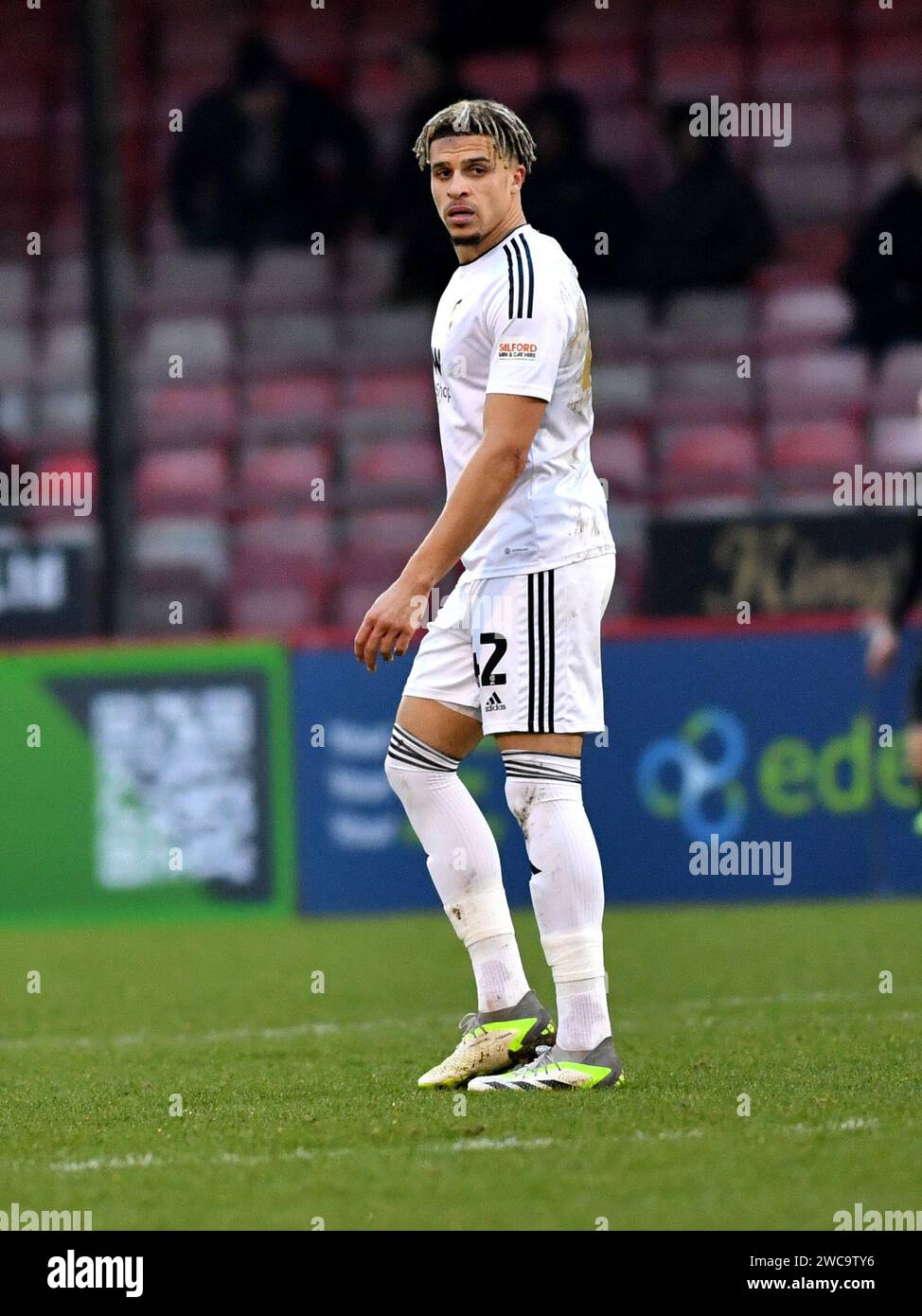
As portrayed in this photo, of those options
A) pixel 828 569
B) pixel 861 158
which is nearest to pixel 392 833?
pixel 828 569

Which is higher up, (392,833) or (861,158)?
(861,158)

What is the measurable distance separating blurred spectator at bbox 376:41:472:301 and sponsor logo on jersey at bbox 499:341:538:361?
9.13 meters

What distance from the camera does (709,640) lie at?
398 inches

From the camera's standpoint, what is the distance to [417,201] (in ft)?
46.3

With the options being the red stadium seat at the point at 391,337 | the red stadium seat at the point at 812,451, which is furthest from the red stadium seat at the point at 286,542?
the red stadium seat at the point at 812,451

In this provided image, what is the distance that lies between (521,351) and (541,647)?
0.59m

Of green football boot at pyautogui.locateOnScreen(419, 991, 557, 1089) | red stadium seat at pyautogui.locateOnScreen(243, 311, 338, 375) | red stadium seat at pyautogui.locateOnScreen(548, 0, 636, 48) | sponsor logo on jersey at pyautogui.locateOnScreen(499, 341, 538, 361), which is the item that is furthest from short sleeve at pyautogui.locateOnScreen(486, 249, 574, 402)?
red stadium seat at pyautogui.locateOnScreen(548, 0, 636, 48)

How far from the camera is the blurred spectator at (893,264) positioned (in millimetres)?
13422

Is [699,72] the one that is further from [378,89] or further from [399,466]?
[399,466]

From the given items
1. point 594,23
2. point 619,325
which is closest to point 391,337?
point 619,325

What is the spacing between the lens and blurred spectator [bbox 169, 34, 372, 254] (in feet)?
47.3

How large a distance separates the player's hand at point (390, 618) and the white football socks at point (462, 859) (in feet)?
1.46
